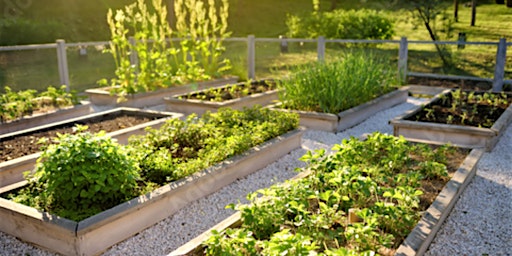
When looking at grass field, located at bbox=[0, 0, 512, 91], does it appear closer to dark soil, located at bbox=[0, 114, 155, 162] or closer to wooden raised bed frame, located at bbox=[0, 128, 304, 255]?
dark soil, located at bbox=[0, 114, 155, 162]

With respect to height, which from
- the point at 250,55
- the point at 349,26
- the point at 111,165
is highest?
the point at 349,26

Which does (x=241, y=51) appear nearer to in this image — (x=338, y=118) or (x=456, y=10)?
(x=456, y=10)

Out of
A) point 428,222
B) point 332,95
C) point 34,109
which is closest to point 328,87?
point 332,95

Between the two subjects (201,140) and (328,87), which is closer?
(201,140)

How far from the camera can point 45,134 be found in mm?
6020

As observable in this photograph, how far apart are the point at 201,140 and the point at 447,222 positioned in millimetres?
2586

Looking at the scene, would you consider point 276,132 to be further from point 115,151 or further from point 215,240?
point 215,240

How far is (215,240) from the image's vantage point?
294 centimetres

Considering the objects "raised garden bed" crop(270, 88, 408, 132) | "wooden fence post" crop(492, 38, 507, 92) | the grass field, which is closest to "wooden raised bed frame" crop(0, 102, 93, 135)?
"raised garden bed" crop(270, 88, 408, 132)

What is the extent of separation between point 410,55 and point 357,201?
40.8ft

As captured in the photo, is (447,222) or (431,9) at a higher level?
(431,9)

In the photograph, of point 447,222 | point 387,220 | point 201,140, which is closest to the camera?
point 387,220

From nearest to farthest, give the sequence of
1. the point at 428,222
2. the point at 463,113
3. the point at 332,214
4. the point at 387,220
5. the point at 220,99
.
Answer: the point at 332,214
the point at 387,220
the point at 428,222
the point at 463,113
the point at 220,99

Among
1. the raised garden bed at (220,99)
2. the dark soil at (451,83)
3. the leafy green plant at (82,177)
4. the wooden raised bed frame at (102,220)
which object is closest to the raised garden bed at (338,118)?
the raised garden bed at (220,99)
